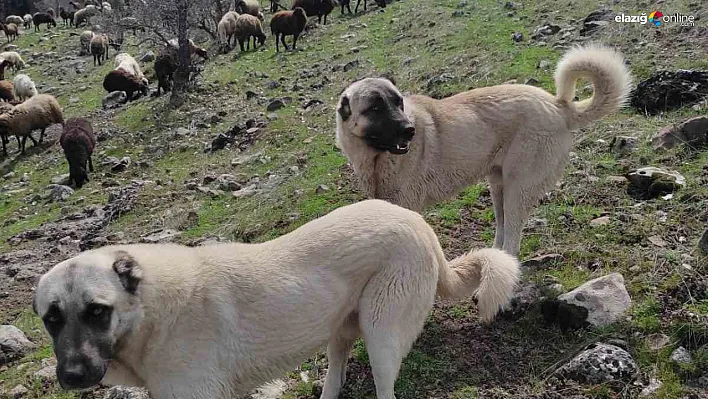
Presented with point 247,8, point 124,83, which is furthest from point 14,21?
point 124,83

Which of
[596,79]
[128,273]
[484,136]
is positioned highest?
[596,79]

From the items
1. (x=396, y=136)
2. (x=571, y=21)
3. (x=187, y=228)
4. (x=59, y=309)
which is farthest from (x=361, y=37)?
(x=59, y=309)

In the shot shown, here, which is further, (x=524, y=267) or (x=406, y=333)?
(x=524, y=267)

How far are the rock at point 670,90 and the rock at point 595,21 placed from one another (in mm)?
4714

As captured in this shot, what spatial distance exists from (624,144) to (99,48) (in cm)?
2623

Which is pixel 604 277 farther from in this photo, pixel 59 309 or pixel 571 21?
pixel 571 21

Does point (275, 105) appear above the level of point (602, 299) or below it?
below

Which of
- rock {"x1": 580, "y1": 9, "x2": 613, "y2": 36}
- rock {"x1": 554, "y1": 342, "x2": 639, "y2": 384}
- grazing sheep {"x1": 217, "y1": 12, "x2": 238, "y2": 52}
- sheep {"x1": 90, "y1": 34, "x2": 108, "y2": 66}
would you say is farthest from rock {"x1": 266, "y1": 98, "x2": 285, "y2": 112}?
sheep {"x1": 90, "y1": 34, "x2": 108, "y2": 66}

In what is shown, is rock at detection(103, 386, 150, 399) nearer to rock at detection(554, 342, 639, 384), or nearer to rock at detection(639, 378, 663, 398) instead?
rock at detection(554, 342, 639, 384)

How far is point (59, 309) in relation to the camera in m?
3.31

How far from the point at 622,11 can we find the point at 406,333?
1261 cm

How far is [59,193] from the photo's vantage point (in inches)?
486

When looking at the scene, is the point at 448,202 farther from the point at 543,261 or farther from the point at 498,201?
the point at 543,261

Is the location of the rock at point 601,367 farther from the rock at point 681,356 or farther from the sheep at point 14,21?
the sheep at point 14,21
